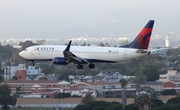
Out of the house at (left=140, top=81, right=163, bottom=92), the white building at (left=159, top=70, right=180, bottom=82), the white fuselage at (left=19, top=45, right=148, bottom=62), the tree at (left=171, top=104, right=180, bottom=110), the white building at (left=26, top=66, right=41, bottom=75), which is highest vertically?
the white building at (left=26, top=66, right=41, bottom=75)

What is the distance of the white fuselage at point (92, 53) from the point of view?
73.1 m

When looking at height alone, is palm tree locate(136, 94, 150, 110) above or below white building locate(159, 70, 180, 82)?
below

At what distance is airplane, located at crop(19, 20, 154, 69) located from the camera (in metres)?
72.6

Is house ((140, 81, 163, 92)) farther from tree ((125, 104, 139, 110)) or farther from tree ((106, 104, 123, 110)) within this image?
tree ((106, 104, 123, 110))

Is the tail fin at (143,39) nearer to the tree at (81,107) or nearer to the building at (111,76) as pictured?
the tree at (81,107)

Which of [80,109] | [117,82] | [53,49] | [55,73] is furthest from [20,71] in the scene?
[53,49]

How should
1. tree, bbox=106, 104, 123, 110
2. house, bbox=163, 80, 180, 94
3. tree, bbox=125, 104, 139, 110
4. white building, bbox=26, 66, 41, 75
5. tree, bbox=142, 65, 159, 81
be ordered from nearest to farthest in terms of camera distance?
tree, bbox=106, 104, 123, 110, tree, bbox=125, 104, 139, 110, house, bbox=163, 80, 180, 94, tree, bbox=142, 65, 159, 81, white building, bbox=26, 66, 41, 75

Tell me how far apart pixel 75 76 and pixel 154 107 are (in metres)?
50.6

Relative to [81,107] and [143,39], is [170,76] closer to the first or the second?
[81,107]

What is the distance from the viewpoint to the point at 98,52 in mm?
73375

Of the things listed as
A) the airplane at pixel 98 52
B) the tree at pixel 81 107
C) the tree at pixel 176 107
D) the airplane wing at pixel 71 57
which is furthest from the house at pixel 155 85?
the airplane wing at pixel 71 57

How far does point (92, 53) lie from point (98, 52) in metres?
0.62

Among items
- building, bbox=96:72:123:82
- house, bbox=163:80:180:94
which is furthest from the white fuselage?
house, bbox=163:80:180:94

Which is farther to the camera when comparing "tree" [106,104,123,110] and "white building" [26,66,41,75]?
"white building" [26,66,41,75]
